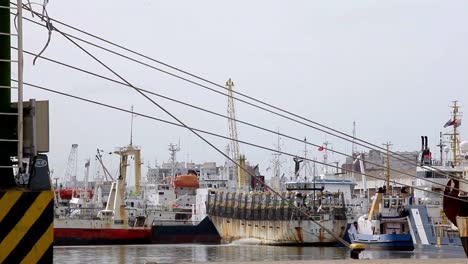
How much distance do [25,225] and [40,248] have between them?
18 cm

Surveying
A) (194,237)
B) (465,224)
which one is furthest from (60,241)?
(465,224)

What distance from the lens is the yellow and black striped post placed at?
16.2 ft

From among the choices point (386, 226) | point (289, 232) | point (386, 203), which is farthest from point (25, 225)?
point (289, 232)

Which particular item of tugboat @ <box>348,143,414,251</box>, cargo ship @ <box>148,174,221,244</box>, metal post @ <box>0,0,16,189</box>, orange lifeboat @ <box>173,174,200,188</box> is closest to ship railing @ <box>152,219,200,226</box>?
cargo ship @ <box>148,174,221,244</box>

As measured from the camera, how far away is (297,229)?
192 feet

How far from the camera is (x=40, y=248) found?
199 inches

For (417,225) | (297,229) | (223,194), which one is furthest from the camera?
(223,194)

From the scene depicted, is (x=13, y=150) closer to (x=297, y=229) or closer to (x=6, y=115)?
(x=6, y=115)

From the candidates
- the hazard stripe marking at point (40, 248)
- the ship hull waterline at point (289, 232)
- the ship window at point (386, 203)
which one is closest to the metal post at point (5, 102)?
the hazard stripe marking at point (40, 248)

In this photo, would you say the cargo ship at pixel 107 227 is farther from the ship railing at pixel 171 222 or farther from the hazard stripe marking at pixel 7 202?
the hazard stripe marking at pixel 7 202

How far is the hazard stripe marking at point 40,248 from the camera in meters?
5.02

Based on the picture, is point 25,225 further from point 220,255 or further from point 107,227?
point 107,227

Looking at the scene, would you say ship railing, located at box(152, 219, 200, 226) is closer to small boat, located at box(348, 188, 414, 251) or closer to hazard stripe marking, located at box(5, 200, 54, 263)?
small boat, located at box(348, 188, 414, 251)

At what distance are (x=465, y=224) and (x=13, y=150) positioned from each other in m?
19.0
